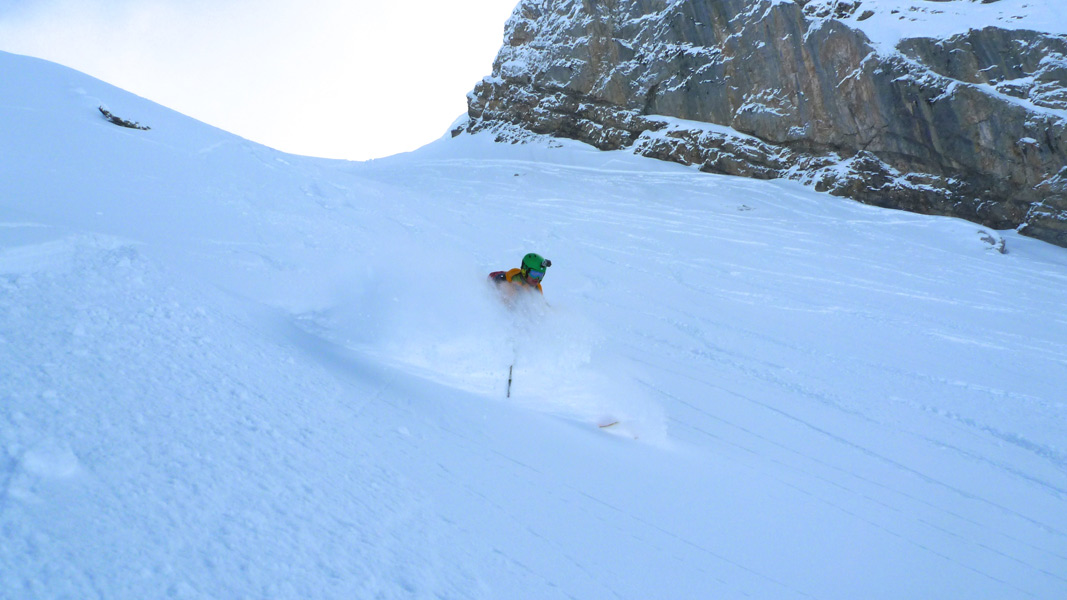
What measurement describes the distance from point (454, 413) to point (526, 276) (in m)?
2.79

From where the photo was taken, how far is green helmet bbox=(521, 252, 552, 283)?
20.9 feet

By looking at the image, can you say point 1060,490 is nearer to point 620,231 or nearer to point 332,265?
point 332,265

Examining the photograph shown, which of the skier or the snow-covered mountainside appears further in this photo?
the skier

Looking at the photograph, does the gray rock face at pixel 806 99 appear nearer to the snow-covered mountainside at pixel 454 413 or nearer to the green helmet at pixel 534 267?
the snow-covered mountainside at pixel 454 413

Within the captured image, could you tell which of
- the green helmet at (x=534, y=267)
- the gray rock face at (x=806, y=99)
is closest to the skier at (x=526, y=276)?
the green helmet at (x=534, y=267)

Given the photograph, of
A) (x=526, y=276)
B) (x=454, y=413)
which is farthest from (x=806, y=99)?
(x=454, y=413)

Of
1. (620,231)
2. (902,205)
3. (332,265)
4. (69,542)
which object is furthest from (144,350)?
(902,205)

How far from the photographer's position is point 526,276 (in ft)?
21.5

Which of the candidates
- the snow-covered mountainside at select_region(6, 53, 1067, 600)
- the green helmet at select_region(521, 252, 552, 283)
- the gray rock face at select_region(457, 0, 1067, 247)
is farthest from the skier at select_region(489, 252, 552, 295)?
the gray rock face at select_region(457, 0, 1067, 247)

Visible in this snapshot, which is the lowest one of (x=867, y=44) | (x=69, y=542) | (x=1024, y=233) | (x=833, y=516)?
(x=833, y=516)

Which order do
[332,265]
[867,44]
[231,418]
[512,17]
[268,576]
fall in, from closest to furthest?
[268,576] < [231,418] < [332,265] < [867,44] < [512,17]

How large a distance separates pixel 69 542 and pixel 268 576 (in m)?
0.57

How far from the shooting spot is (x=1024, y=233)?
17.4 metres

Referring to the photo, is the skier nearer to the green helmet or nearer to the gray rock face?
the green helmet
